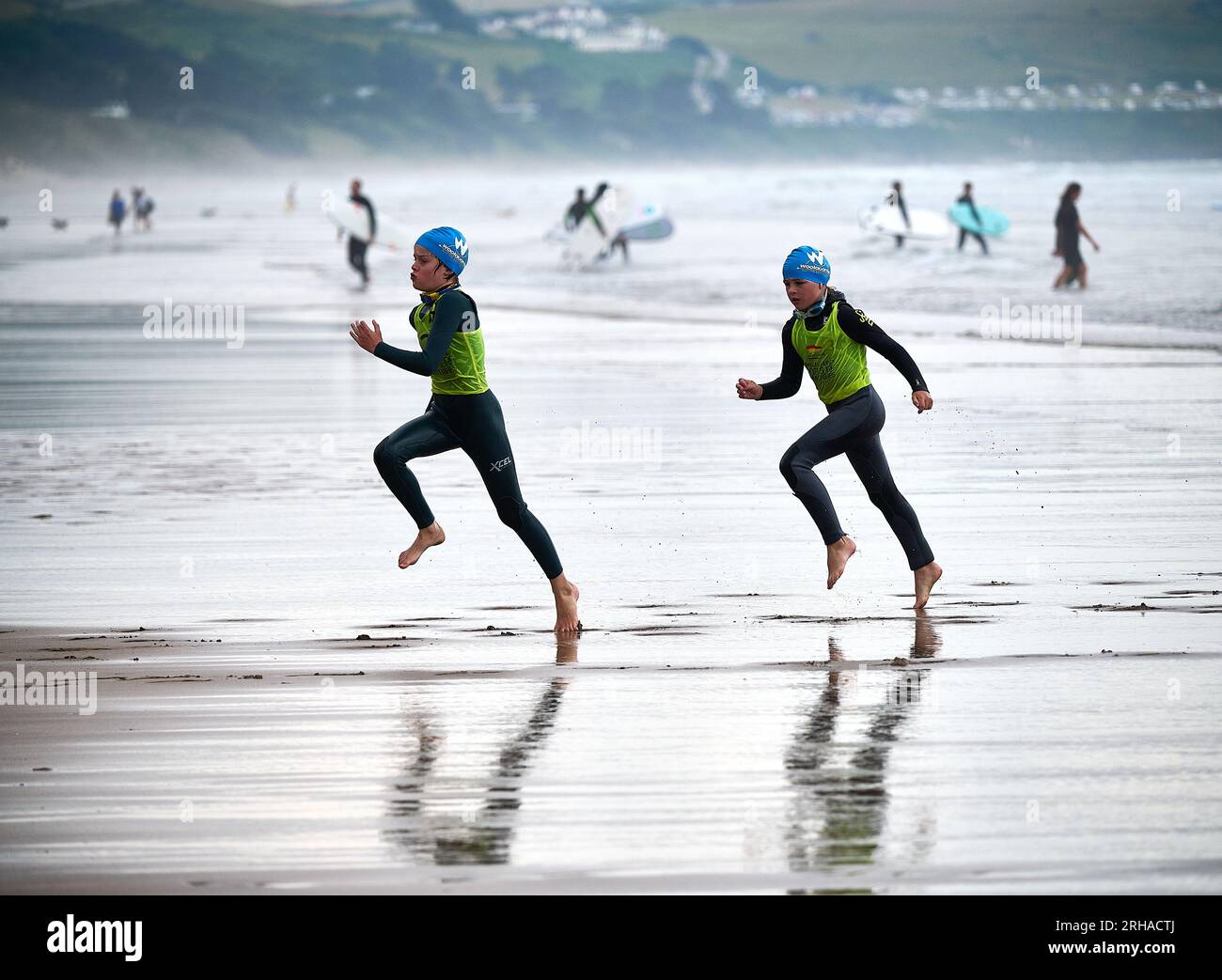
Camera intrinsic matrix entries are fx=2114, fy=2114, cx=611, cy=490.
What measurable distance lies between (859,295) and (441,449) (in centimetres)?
2743

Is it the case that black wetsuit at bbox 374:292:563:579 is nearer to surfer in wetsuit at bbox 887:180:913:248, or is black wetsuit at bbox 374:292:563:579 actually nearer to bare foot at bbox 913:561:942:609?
bare foot at bbox 913:561:942:609

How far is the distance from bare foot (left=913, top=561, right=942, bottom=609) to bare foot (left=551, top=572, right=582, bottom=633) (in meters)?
1.63

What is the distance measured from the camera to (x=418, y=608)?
10.0m

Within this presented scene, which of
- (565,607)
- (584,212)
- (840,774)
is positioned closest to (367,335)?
(565,607)

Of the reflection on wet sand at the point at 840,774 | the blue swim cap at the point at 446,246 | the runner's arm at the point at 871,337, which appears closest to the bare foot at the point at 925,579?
the runner's arm at the point at 871,337

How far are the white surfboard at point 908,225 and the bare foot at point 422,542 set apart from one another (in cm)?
4223

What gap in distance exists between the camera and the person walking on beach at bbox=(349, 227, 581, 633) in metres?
9.15

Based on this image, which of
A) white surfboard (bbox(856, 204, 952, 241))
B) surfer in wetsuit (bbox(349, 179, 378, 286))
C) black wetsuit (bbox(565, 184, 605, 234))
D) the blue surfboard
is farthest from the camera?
white surfboard (bbox(856, 204, 952, 241))

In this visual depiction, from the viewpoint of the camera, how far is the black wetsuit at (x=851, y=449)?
9.80 m

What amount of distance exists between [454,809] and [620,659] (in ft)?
8.01

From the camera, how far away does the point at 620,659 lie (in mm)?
8680

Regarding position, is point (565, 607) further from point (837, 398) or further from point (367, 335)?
point (837, 398)

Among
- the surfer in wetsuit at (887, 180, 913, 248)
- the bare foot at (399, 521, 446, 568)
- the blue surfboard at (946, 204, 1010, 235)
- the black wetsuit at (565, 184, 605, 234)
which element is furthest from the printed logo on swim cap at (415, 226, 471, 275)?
the surfer in wetsuit at (887, 180, 913, 248)
